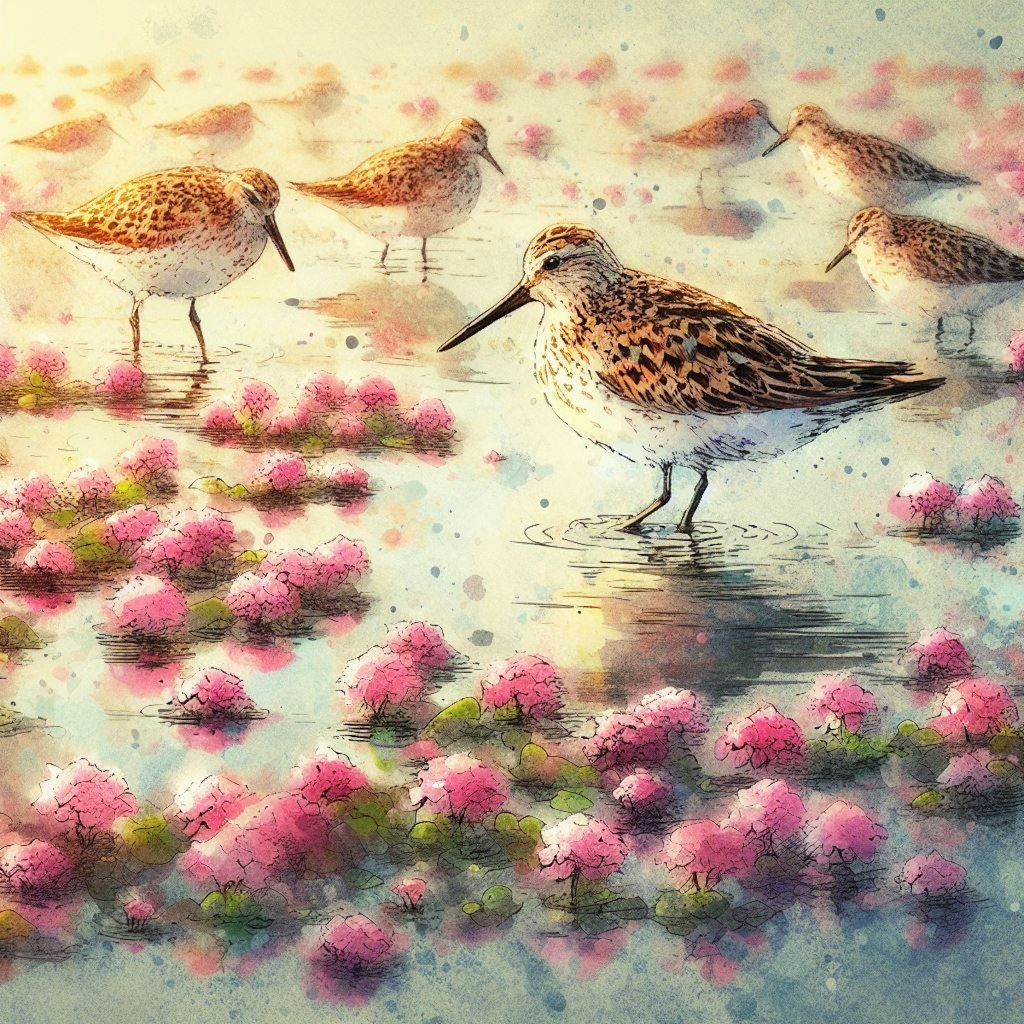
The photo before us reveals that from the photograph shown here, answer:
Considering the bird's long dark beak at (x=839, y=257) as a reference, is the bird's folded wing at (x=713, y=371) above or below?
below

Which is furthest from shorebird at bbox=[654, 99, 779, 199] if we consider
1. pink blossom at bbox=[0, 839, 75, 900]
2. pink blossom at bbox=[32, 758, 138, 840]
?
pink blossom at bbox=[0, 839, 75, 900]

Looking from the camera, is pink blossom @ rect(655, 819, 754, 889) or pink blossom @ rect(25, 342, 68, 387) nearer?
pink blossom @ rect(655, 819, 754, 889)

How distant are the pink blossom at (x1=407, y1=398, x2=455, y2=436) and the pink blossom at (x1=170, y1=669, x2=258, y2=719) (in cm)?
48

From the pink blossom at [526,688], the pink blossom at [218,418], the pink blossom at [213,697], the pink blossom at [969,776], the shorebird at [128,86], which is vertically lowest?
the pink blossom at [969,776]

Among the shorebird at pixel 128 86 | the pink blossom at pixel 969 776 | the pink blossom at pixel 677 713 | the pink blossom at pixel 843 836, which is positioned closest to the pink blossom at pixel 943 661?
the pink blossom at pixel 969 776

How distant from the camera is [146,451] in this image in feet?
5.67

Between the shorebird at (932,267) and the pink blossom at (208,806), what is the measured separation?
124 cm

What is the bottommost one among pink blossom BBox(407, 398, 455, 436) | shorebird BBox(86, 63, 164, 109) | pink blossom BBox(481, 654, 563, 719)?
pink blossom BBox(481, 654, 563, 719)

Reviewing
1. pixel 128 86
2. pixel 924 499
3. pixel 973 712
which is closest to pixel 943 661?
pixel 973 712

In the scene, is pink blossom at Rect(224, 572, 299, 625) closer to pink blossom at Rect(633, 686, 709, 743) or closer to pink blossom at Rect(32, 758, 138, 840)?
pink blossom at Rect(32, 758, 138, 840)

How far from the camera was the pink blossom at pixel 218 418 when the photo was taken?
1.74 meters

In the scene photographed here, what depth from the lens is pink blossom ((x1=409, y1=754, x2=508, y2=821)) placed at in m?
1.65

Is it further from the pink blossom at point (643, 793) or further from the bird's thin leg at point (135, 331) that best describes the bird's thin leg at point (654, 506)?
the bird's thin leg at point (135, 331)

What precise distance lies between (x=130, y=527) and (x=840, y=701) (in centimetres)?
114
